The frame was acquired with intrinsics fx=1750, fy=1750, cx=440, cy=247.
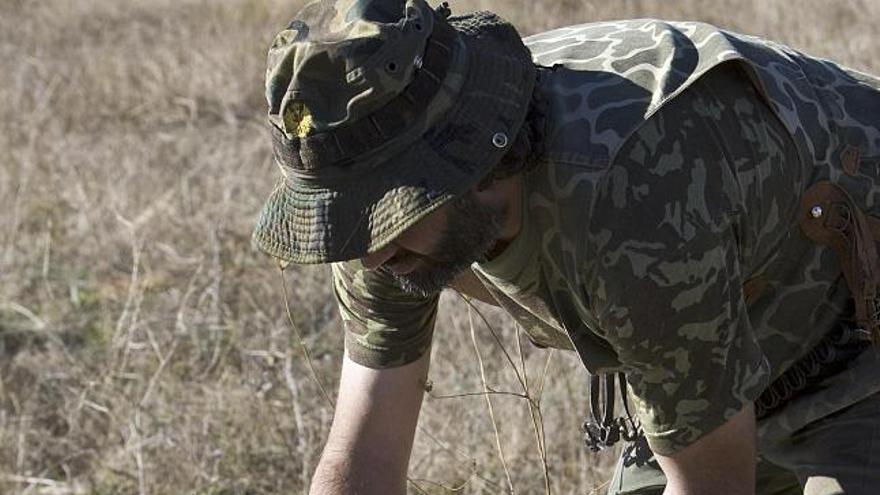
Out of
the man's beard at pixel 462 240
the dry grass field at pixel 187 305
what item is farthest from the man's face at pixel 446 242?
the dry grass field at pixel 187 305

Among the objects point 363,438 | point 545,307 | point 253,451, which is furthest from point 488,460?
point 545,307

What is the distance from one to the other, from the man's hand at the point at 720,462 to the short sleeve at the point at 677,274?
21 mm

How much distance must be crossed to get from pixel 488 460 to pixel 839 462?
1.49 metres

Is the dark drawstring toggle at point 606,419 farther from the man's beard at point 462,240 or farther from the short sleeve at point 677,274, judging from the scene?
the man's beard at point 462,240

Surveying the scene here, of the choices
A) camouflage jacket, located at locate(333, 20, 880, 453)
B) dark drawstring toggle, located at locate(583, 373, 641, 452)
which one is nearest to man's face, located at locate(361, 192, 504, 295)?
camouflage jacket, located at locate(333, 20, 880, 453)

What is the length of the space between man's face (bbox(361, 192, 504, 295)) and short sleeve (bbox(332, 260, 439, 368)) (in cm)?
31

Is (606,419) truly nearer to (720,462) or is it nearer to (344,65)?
(720,462)

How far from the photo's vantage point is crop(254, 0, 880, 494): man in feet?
8.57

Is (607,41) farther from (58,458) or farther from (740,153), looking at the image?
(58,458)

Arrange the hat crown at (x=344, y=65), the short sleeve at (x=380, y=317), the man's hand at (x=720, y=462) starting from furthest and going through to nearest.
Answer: the short sleeve at (x=380, y=317), the man's hand at (x=720, y=462), the hat crown at (x=344, y=65)

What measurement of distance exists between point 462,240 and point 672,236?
316mm

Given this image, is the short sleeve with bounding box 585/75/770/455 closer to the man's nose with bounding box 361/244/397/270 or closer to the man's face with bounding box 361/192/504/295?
the man's face with bounding box 361/192/504/295

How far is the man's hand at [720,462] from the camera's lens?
275 centimetres

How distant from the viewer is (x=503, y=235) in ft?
9.07
